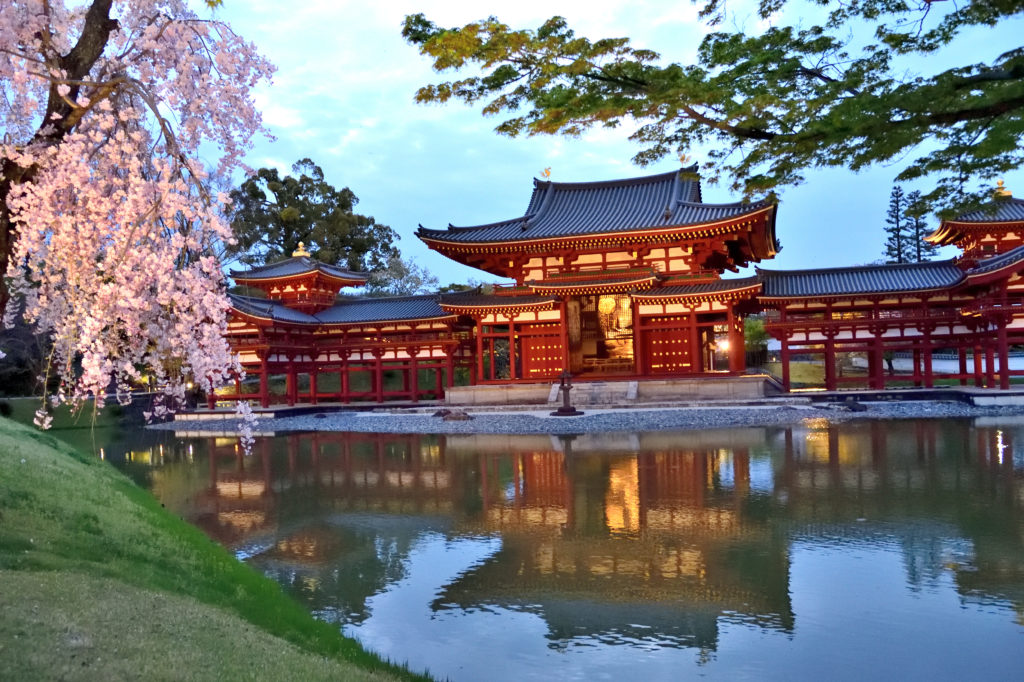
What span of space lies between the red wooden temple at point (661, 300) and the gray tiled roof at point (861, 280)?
0.07 m

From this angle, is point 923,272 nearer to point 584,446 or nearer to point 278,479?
point 584,446

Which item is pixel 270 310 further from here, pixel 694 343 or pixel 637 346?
pixel 694 343

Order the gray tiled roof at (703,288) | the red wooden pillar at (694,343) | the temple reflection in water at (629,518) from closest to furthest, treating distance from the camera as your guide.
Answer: the temple reflection in water at (629,518), the gray tiled roof at (703,288), the red wooden pillar at (694,343)

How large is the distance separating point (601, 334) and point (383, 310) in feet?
35.4

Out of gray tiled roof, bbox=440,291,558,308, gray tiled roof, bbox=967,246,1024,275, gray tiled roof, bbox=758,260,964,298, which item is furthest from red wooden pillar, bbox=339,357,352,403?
gray tiled roof, bbox=967,246,1024,275

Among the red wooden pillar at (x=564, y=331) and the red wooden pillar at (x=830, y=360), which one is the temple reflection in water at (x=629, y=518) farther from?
the red wooden pillar at (x=830, y=360)

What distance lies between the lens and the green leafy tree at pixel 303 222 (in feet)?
159

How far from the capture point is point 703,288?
25.7 meters

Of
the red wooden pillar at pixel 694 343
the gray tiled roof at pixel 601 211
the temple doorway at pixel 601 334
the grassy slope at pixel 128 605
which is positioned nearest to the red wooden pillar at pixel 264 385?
the gray tiled roof at pixel 601 211

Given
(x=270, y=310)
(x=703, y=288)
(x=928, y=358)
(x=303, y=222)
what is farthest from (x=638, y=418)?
(x=303, y=222)

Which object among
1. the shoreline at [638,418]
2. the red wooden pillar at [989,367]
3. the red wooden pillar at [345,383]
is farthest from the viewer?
the red wooden pillar at [345,383]

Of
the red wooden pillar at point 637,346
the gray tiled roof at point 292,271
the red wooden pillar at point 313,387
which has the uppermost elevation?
the gray tiled roof at point 292,271

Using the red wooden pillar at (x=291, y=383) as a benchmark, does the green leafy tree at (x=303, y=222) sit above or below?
above

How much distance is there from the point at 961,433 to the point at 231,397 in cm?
2720
